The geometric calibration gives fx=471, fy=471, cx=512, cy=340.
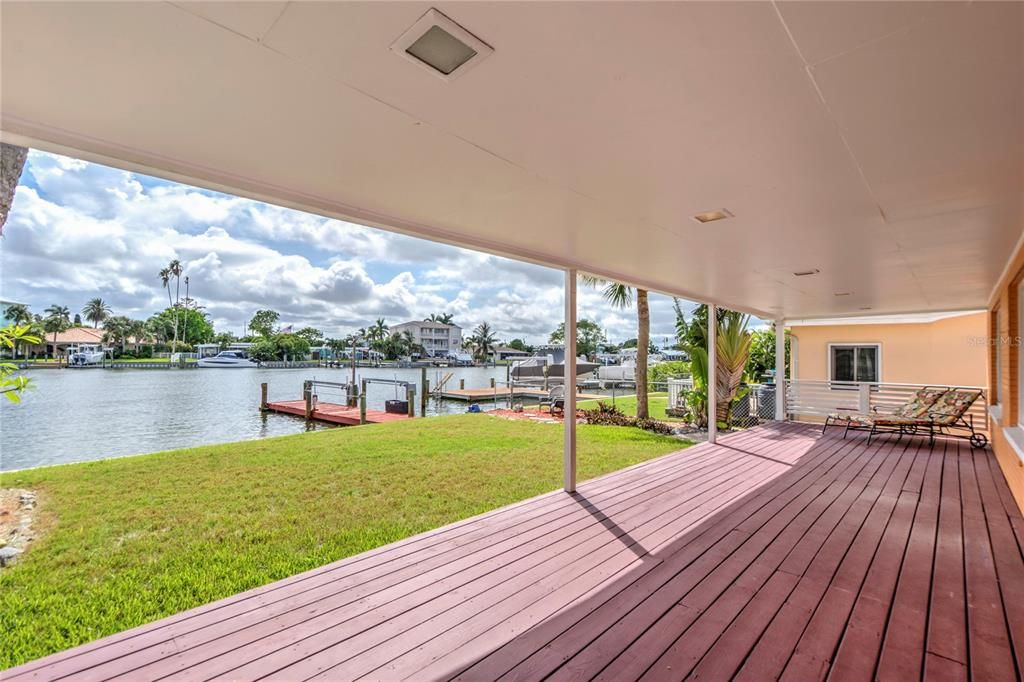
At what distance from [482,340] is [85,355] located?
37.8m

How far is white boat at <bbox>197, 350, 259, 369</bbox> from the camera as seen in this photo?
2991 centimetres

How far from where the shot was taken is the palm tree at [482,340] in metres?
52.1

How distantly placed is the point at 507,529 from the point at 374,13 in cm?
337

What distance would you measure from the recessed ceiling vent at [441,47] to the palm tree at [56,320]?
43.7 ft

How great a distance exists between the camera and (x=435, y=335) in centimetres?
5253

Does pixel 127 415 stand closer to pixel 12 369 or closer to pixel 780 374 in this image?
pixel 12 369

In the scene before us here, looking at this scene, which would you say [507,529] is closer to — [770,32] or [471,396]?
[770,32]

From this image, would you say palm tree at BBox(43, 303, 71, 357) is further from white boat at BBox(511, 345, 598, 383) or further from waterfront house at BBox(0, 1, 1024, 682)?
white boat at BBox(511, 345, 598, 383)

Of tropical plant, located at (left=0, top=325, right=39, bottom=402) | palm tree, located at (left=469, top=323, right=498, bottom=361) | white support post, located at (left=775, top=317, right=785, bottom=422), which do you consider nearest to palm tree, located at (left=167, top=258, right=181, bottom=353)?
tropical plant, located at (left=0, top=325, right=39, bottom=402)

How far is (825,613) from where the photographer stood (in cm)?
248

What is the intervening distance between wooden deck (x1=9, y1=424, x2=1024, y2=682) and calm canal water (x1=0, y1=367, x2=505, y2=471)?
5460 mm

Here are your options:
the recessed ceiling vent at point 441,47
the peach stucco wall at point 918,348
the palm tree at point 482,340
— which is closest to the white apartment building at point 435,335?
the palm tree at point 482,340

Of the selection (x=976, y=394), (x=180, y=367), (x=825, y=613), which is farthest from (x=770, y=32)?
(x=180, y=367)

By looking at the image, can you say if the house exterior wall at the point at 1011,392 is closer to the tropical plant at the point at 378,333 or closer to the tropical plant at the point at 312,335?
the tropical plant at the point at 312,335
